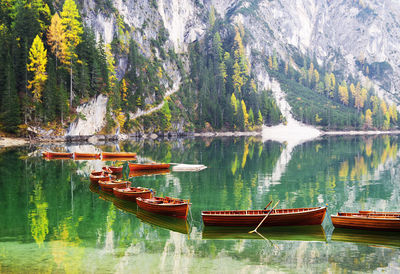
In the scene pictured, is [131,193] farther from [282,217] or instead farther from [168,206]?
[282,217]

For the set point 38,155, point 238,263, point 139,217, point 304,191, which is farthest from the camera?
point 38,155

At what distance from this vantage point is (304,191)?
38.2m

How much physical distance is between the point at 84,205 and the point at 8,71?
70770mm

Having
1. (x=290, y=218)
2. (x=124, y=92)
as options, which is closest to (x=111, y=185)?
(x=290, y=218)

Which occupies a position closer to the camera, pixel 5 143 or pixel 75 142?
pixel 5 143

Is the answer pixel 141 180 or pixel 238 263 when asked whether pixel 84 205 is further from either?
pixel 238 263

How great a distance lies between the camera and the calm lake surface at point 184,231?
18.6 meters

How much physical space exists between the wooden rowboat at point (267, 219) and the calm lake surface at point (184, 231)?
584 millimetres

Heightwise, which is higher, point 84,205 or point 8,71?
point 8,71

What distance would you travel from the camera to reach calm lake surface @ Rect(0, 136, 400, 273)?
18.6 meters

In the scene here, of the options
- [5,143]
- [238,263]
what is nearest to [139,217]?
[238,263]

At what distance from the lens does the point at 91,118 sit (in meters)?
104

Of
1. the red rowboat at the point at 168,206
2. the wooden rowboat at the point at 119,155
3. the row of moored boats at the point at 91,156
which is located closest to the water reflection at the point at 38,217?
the red rowboat at the point at 168,206

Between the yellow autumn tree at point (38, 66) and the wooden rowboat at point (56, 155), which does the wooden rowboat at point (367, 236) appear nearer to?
the wooden rowboat at point (56, 155)
